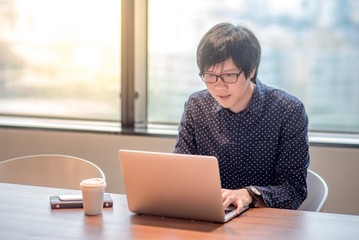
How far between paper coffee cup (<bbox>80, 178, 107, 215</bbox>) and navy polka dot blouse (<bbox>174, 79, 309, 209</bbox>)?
580 millimetres

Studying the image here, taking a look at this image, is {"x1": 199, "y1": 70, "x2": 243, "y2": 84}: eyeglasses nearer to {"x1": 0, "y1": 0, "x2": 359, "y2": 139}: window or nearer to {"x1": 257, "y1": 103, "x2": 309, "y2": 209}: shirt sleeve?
{"x1": 257, "y1": 103, "x2": 309, "y2": 209}: shirt sleeve

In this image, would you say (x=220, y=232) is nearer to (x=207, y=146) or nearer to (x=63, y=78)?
(x=207, y=146)

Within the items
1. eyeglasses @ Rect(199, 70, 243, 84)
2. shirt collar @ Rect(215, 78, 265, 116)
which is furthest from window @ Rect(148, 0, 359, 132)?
eyeglasses @ Rect(199, 70, 243, 84)

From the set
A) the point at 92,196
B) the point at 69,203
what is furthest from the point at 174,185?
the point at 69,203

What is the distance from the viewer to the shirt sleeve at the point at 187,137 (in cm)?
226

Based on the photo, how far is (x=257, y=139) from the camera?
7.13 feet

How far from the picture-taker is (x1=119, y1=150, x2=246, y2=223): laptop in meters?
1.59

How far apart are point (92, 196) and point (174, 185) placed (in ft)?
0.97

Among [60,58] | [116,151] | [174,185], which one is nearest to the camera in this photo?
[174,185]

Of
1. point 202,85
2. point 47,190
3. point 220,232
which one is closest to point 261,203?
point 220,232

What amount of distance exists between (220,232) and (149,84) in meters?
2.01

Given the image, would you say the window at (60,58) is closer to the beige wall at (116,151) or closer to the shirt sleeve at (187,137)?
the beige wall at (116,151)

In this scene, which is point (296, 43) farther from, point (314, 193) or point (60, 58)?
point (60, 58)

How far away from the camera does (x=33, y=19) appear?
3613 millimetres
